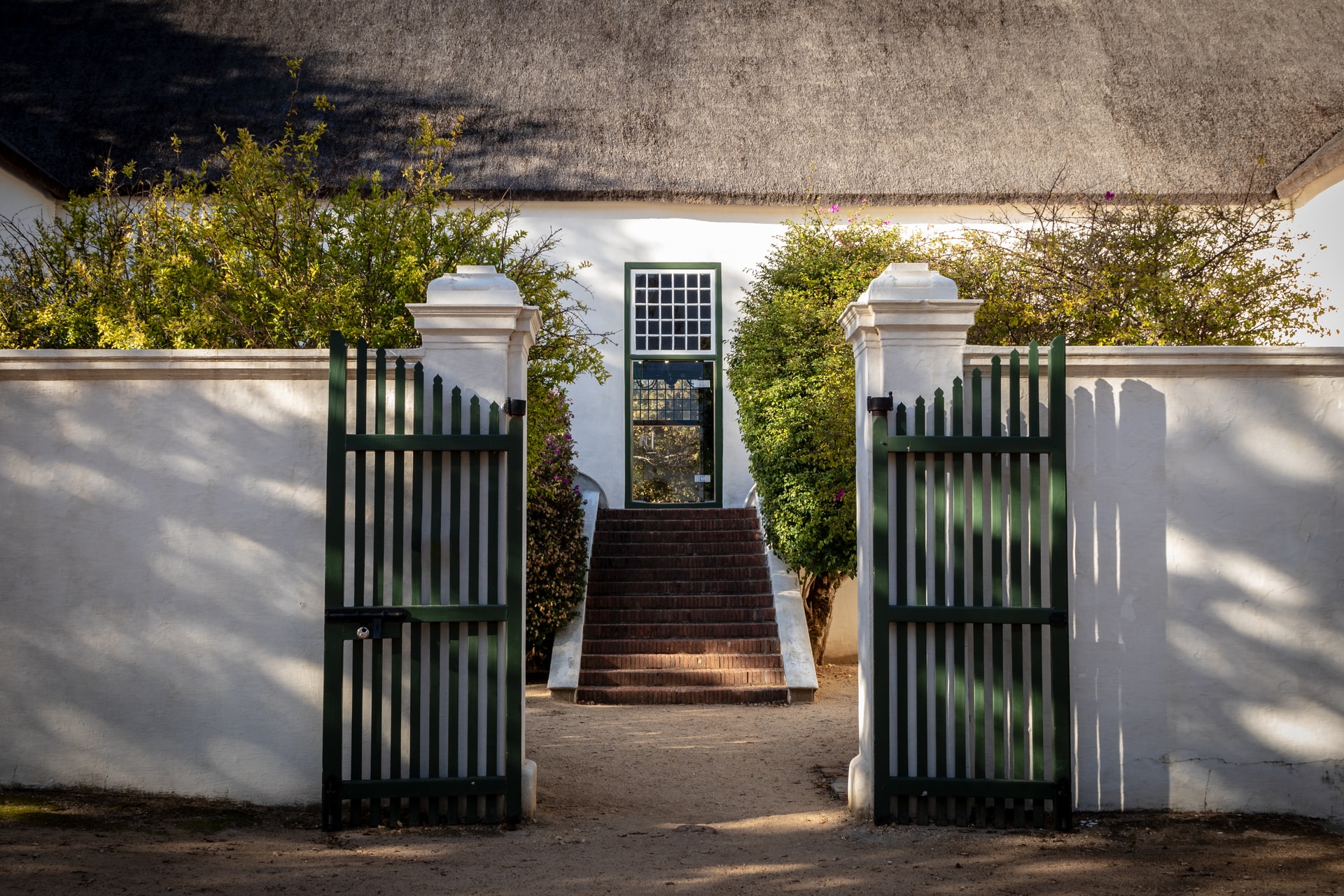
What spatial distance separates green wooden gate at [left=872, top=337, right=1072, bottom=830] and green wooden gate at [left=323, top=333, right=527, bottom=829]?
1.58m

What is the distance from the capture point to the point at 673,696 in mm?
8445

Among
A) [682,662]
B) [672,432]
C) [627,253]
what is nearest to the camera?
[682,662]

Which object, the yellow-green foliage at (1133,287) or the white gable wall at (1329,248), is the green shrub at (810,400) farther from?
the white gable wall at (1329,248)

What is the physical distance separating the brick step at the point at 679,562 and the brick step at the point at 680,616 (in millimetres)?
770

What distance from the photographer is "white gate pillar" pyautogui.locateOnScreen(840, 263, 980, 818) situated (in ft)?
15.4

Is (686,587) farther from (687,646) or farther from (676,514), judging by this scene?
(676,514)

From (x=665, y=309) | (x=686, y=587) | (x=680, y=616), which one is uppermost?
(x=665, y=309)

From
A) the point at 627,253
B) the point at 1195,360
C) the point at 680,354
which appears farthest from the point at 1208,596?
the point at 627,253

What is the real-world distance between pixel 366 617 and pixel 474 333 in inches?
50.8

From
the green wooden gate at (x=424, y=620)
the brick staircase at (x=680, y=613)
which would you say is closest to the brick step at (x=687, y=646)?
the brick staircase at (x=680, y=613)

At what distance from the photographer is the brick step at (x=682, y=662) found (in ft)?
29.0

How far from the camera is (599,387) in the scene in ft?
39.8

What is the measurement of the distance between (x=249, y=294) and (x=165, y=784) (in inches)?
113

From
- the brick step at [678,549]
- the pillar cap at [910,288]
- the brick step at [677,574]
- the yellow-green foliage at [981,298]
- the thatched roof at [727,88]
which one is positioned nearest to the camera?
the pillar cap at [910,288]
